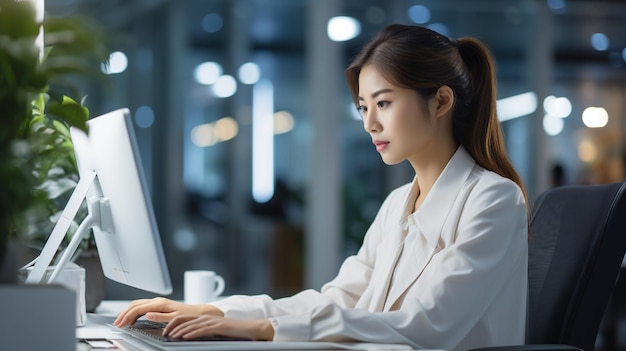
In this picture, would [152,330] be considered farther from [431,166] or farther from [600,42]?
[600,42]

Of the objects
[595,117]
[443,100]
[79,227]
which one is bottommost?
[79,227]

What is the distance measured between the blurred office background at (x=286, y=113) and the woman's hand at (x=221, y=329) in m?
4.42

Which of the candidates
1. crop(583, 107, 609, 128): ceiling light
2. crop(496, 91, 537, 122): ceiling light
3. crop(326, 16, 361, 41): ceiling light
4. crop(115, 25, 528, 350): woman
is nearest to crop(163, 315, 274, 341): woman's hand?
crop(115, 25, 528, 350): woman

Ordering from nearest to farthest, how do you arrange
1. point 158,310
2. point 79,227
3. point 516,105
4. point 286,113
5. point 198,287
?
1. point 79,227
2. point 158,310
3. point 198,287
4. point 286,113
5. point 516,105

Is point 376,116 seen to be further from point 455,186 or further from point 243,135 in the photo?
point 243,135

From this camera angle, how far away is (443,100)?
1.79m

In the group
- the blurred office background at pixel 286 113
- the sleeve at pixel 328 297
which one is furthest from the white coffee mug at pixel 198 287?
the blurred office background at pixel 286 113

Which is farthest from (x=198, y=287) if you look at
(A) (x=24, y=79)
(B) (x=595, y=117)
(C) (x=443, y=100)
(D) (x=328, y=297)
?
(B) (x=595, y=117)

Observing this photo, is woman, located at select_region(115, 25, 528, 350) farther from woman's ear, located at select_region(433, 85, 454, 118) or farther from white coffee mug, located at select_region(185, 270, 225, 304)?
white coffee mug, located at select_region(185, 270, 225, 304)

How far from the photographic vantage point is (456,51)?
1.82m

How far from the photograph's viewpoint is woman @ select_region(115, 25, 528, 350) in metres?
1.45

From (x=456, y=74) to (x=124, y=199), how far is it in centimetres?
77

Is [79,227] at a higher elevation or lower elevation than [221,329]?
higher

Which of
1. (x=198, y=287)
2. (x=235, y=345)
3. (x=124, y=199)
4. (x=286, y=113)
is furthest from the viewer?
(x=286, y=113)
